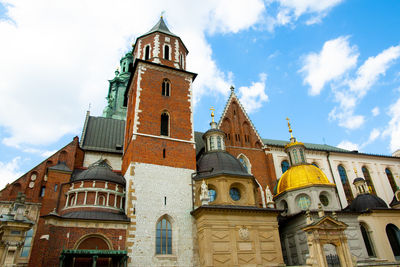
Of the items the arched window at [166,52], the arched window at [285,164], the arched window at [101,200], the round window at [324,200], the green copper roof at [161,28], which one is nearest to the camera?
the arched window at [101,200]

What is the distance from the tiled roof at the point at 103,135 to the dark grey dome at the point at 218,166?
8.14 m

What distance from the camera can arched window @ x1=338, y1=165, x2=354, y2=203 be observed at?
31.9 metres

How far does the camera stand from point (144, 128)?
861 inches

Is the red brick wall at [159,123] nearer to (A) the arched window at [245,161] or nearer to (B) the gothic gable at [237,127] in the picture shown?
(B) the gothic gable at [237,127]

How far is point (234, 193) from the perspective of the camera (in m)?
21.3

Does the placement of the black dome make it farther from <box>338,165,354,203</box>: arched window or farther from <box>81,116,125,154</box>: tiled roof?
<box>81,116,125,154</box>: tiled roof

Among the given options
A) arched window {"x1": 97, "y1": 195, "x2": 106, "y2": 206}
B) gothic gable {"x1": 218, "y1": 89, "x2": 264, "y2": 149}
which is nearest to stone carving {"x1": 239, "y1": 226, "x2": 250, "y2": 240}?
arched window {"x1": 97, "y1": 195, "x2": 106, "y2": 206}

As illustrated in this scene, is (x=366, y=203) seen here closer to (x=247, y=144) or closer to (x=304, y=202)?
(x=304, y=202)

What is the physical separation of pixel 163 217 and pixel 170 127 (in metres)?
6.97

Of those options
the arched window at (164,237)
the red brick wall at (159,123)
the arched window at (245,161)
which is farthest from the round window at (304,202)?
the arched window at (164,237)

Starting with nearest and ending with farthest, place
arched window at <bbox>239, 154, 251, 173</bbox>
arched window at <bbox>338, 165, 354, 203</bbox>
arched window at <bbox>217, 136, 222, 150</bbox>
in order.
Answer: arched window at <bbox>217, 136, 222, 150</bbox>
arched window at <bbox>239, 154, 251, 173</bbox>
arched window at <bbox>338, 165, 354, 203</bbox>

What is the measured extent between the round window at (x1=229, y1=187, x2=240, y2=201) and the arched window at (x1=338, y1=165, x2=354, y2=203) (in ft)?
54.8

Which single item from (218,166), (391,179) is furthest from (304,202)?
(391,179)

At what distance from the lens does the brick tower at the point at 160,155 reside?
18078 millimetres
